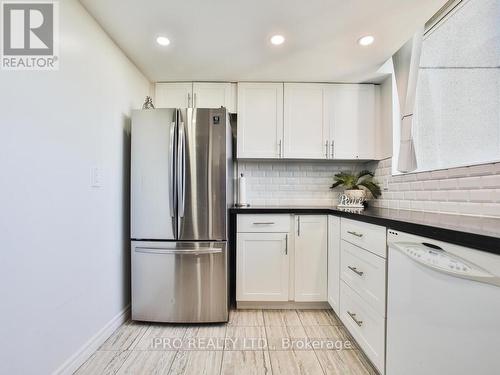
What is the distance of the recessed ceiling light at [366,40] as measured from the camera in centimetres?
171

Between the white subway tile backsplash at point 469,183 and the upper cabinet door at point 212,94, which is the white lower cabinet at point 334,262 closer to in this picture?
the white subway tile backsplash at point 469,183

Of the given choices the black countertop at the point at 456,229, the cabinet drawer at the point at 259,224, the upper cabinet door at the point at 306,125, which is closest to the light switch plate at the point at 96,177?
the cabinet drawer at the point at 259,224

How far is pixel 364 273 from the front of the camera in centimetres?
146

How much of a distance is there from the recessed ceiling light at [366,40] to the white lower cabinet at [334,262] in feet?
4.50

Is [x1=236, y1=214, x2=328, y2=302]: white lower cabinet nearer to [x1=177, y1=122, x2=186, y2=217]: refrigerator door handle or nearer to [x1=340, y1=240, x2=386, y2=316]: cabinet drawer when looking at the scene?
[x1=340, y1=240, x2=386, y2=316]: cabinet drawer

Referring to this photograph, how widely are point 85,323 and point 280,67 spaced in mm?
2465

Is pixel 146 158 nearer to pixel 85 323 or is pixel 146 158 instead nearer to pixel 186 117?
pixel 186 117

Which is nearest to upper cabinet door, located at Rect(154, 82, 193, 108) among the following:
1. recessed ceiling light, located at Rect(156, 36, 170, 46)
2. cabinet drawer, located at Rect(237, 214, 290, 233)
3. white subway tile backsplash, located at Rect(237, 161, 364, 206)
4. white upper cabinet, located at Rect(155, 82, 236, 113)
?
white upper cabinet, located at Rect(155, 82, 236, 113)

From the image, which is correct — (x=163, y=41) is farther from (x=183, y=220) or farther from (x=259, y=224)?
(x=259, y=224)

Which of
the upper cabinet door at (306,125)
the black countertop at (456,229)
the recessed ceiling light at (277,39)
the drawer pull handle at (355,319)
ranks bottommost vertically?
the drawer pull handle at (355,319)

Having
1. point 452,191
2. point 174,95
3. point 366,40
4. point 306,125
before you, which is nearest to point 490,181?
point 452,191

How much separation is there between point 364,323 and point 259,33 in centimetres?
207

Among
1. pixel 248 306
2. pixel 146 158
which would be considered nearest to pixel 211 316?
pixel 248 306

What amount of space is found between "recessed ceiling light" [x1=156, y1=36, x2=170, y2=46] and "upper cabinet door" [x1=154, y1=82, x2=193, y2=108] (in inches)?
24.5
